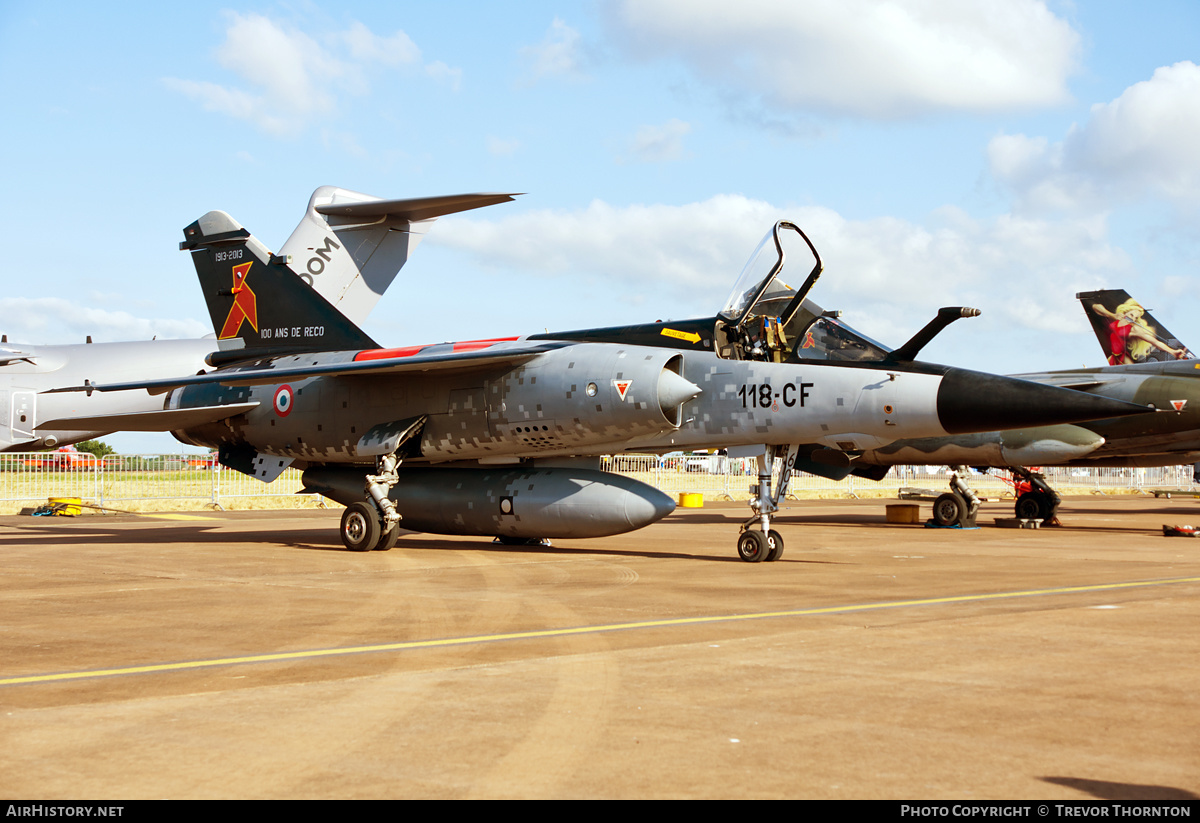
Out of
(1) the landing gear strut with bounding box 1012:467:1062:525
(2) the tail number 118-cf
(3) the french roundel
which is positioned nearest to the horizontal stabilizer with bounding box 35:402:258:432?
(3) the french roundel

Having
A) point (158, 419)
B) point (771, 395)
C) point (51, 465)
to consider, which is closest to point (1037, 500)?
point (771, 395)

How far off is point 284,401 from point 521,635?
33.8 feet

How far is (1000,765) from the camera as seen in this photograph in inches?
159

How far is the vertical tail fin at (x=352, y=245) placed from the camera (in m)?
21.7

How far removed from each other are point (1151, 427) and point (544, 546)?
46.1 ft

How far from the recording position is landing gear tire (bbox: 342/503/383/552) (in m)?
15.0

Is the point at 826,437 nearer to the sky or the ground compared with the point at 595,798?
nearer to the sky

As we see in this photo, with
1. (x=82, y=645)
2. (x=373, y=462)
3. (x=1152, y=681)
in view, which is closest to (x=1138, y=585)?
(x=1152, y=681)

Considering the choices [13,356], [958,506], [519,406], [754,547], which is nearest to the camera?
[754,547]

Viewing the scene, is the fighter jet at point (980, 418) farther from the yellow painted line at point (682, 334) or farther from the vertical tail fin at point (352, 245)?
the vertical tail fin at point (352, 245)

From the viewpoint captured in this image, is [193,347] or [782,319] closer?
[782,319]

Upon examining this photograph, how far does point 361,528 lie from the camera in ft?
49.3

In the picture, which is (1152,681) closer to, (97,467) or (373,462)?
(373,462)

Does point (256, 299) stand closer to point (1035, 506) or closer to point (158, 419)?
point (158, 419)
